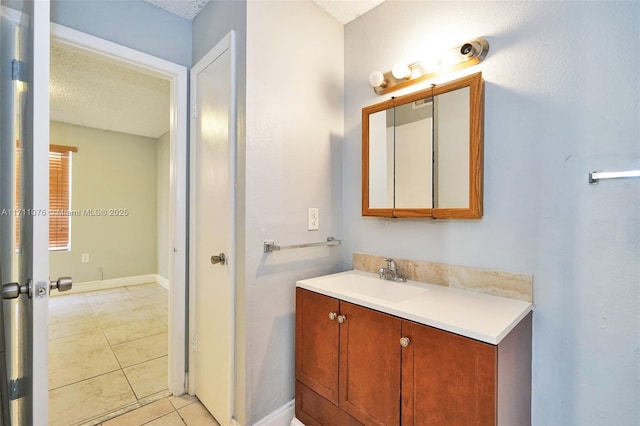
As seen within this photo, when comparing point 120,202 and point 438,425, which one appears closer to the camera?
point 438,425

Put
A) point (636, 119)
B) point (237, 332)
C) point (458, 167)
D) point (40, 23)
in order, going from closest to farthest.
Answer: point (40, 23)
point (636, 119)
point (458, 167)
point (237, 332)

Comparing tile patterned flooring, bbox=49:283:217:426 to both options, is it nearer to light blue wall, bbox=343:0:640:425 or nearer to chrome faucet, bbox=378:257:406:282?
chrome faucet, bbox=378:257:406:282

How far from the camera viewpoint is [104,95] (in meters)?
3.02

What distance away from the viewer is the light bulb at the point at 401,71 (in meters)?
1.48

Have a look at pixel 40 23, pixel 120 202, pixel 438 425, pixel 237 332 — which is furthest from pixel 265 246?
pixel 120 202

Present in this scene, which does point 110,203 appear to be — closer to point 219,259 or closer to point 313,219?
point 219,259

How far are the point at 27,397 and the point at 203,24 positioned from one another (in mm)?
1948

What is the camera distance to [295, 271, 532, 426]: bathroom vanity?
0.89 metres

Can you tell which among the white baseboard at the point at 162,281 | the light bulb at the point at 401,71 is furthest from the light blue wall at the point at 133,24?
the white baseboard at the point at 162,281

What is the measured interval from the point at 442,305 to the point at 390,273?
17.3 inches

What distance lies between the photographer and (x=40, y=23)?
86cm

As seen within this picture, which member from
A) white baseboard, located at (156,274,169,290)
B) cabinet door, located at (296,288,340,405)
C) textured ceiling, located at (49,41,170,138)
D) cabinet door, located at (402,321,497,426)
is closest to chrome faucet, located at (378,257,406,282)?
cabinet door, located at (296,288,340,405)

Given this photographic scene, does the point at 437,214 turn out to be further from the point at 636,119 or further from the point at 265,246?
the point at 265,246

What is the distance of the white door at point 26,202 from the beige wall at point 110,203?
148 inches
